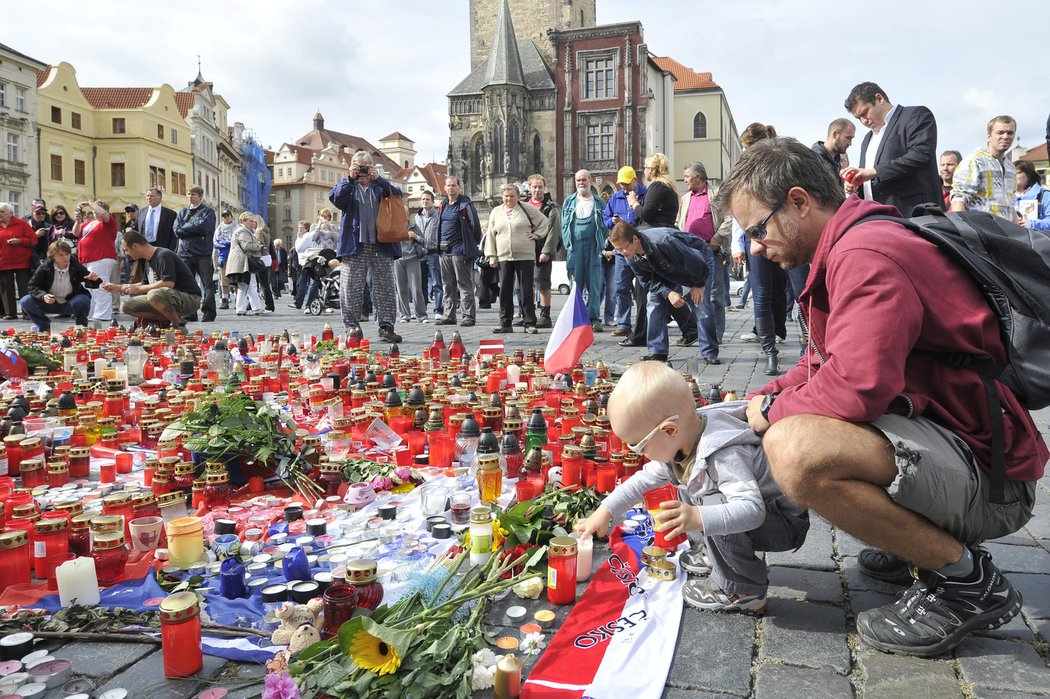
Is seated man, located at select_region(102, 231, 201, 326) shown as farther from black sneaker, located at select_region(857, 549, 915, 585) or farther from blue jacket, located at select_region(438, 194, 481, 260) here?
black sneaker, located at select_region(857, 549, 915, 585)

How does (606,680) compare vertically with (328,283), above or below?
below

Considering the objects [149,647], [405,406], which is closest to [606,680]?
[149,647]

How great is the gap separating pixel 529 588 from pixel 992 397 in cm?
149

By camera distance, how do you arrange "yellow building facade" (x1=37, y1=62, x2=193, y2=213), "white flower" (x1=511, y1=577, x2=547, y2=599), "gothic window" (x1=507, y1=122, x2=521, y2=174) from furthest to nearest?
"gothic window" (x1=507, y1=122, x2=521, y2=174) → "yellow building facade" (x1=37, y1=62, x2=193, y2=213) → "white flower" (x1=511, y1=577, x2=547, y2=599)

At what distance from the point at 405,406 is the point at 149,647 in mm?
2501

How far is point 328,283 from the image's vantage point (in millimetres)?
15523

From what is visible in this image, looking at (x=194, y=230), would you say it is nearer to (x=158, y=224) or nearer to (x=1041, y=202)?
(x=158, y=224)

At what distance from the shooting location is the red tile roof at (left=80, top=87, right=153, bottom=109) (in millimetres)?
51250

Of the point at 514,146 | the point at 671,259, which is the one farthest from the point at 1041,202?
the point at 514,146

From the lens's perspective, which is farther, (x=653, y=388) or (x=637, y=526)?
(x=637, y=526)

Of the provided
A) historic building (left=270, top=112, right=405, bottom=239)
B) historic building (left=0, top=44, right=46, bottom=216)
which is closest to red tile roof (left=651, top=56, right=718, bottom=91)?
historic building (left=270, top=112, right=405, bottom=239)

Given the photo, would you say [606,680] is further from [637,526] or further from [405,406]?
[405,406]

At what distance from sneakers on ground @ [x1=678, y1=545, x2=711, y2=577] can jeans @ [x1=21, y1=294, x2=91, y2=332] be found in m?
10.6

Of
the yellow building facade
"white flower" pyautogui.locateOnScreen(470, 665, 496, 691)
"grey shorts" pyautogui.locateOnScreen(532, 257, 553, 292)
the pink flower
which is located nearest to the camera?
the pink flower
